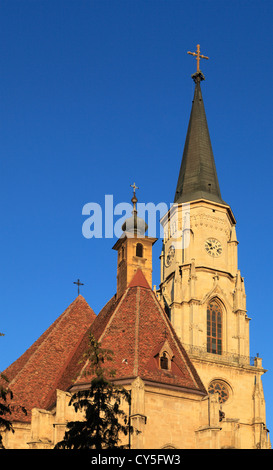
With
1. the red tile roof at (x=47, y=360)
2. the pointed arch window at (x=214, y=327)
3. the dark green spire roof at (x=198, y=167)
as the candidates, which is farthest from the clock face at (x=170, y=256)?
the red tile roof at (x=47, y=360)

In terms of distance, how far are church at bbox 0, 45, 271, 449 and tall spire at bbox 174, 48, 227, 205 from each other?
95 mm

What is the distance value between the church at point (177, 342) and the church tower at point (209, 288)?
74mm

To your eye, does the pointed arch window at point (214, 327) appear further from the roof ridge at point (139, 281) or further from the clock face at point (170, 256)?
the roof ridge at point (139, 281)

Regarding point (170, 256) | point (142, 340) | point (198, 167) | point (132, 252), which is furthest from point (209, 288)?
point (142, 340)

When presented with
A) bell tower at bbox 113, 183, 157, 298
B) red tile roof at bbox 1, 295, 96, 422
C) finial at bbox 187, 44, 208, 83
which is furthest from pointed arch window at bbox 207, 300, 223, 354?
finial at bbox 187, 44, 208, 83

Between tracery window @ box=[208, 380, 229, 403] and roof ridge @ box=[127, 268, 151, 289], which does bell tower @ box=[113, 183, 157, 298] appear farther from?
tracery window @ box=[208, 380, 229, 403]

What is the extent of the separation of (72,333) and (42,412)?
8.33 meters

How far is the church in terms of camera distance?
32.8 metres

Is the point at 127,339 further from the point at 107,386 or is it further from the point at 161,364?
the point at 107,386

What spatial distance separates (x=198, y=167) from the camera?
57.7 metres

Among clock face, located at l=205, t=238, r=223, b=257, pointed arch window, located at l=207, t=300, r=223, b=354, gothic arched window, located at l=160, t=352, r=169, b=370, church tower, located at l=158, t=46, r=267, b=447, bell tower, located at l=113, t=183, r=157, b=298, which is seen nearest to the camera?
gothic arched window, located at l=160, t=352, r=169, b=370

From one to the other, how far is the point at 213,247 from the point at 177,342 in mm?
17888

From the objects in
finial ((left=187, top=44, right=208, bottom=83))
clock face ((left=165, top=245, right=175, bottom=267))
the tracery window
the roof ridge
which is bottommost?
the tracery window

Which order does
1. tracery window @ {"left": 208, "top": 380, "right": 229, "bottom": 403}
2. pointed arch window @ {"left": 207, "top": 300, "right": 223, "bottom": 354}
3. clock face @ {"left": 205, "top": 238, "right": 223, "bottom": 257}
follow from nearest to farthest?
tracery window @ {"left": 208, "top": 380, "right": 229, "bottom": 403} < pointed arch window @ {"left": 207, "top": 300, "right": 223, "bottom": 354} < clock face @ {"left": 205, "top": 238, "right": 223, "bottom": 257}
